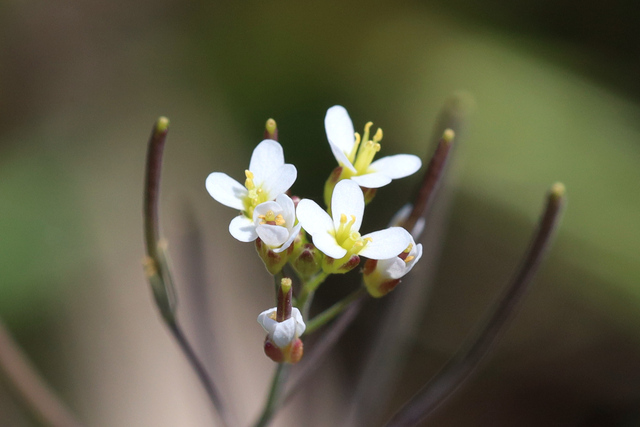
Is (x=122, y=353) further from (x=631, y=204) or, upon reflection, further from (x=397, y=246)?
(x=631, y=204)

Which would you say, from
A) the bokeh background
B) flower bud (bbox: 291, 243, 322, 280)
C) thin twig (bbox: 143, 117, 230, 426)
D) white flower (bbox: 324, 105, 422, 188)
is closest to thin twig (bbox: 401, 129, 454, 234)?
white flower (bbox: 324, 105, 422, 188)

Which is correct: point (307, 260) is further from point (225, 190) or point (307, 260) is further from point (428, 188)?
point (428, 188)

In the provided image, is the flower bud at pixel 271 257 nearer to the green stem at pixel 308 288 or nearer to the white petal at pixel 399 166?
the green stem at pixel 308 288

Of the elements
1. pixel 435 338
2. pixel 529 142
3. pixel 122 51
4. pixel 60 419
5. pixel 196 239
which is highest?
pixel 122 51

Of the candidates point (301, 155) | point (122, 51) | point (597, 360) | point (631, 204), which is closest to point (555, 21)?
point (631, 204)

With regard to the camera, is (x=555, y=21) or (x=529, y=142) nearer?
(x=529, y=142)

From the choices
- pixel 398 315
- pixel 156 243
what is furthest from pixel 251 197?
pixel 398 315

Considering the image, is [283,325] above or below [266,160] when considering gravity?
below

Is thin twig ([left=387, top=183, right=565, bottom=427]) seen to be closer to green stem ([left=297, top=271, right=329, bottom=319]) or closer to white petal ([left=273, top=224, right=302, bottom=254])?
green stem ([left=297, top=271, right=329, bottom=319])
